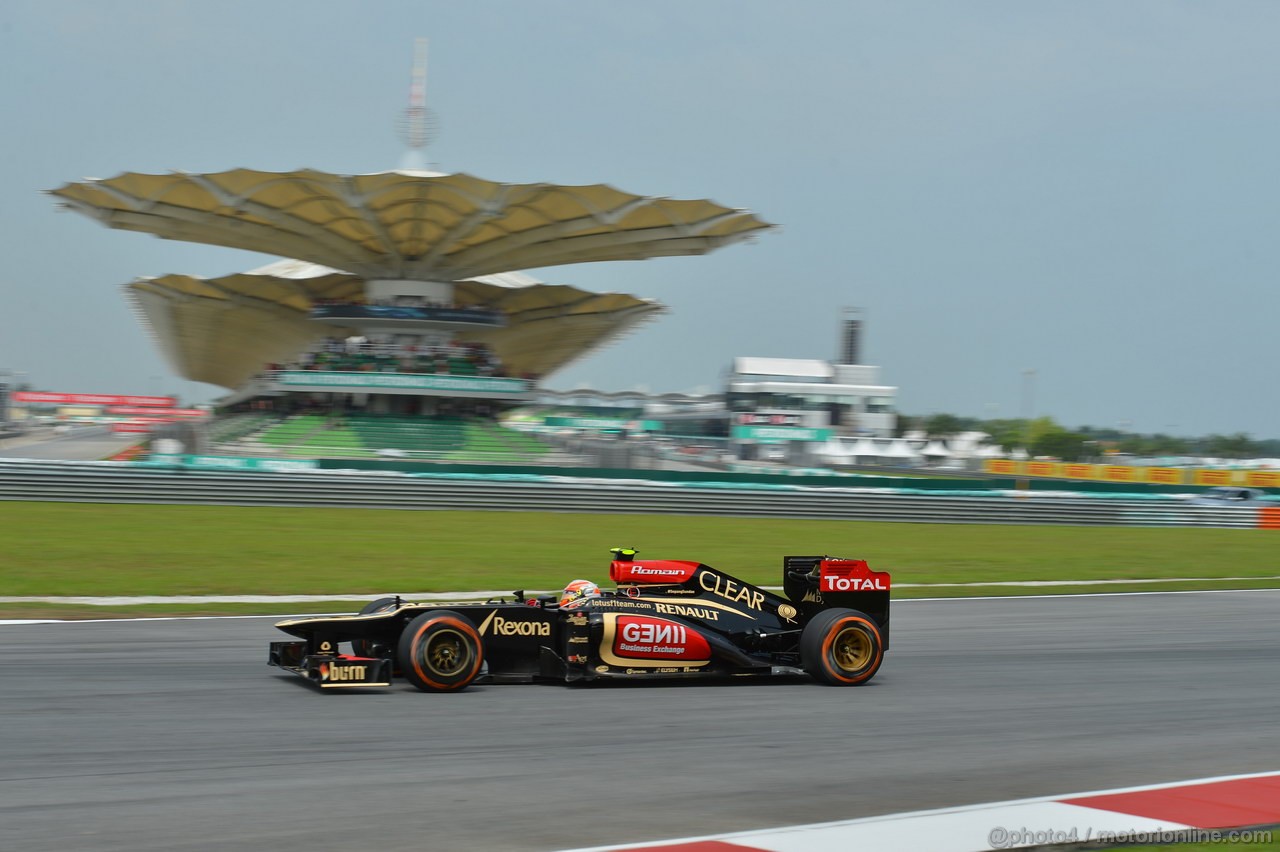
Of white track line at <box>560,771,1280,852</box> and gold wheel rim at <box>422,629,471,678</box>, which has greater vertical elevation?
gold wheel rim at <box>422,629,471,678</box>

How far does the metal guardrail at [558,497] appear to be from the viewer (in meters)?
32.2

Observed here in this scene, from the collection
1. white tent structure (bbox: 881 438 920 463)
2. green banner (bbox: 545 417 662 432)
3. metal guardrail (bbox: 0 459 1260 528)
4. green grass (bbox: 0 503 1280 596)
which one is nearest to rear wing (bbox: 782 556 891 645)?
green grass (bbox: 0 503 1280 596)

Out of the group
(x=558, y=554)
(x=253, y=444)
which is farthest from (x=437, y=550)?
(x=253, y=444)

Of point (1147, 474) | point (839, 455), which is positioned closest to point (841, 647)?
point (1147, 474)

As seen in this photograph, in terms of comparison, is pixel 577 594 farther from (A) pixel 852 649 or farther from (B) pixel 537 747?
(B) pixel 537 747

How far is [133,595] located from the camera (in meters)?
14.4

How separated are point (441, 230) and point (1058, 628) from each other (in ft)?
149

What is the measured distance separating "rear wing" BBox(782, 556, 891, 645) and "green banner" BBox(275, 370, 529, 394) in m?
46.8

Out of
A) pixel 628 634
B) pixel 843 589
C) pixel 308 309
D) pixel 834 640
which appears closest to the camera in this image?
pixel 628 634

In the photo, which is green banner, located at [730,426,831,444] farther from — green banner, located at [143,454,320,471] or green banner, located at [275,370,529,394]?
green banner, located at [143,454,320,471]

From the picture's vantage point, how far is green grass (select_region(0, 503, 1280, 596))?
17000mm

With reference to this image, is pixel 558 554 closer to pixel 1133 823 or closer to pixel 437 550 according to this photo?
pixel 437 550

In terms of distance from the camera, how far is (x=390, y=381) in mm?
55219

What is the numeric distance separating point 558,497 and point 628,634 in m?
27.0
